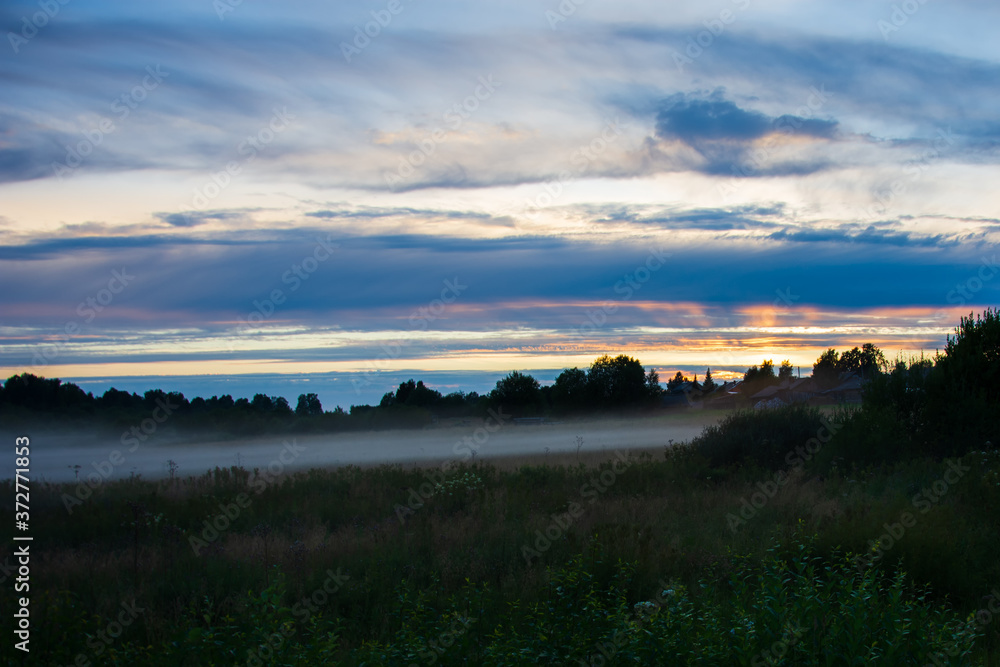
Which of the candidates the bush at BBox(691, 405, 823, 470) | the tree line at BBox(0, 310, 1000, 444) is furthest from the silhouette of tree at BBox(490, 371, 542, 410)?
the bush at BBox(691, 405, 823, 470)

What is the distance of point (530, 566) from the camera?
1023cm

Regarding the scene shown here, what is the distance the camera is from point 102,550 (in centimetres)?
1286

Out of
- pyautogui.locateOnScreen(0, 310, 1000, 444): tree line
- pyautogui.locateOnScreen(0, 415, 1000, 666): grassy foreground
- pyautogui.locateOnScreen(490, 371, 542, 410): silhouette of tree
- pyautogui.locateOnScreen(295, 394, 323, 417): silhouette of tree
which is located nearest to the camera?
pyautogui.locateOnScreen(0, 415, 1000, 666): grassy foreground

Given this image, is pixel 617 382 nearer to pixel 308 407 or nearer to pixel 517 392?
pixel 517 392

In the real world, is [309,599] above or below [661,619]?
below

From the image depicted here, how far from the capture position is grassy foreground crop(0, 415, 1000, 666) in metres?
6.03

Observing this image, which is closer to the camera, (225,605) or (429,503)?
(225,605)

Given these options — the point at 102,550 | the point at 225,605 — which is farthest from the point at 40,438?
the point at 225,605

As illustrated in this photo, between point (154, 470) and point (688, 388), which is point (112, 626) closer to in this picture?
point (154, 470)

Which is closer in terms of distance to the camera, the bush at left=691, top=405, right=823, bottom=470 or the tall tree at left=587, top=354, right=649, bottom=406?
the bush at left=691, top=405, right=823, bottom=470

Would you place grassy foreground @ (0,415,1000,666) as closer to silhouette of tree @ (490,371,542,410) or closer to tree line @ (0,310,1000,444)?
tree line @ (0,310,1000,444)

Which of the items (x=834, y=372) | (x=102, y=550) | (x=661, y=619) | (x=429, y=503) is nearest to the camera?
(x=661, y=619)

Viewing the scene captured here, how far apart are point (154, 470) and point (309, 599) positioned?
68.2ft

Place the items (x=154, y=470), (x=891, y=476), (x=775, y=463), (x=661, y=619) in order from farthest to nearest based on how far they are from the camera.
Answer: (x=154, y=470) < (x=775, y=463) < (x=891, y=476) < (x=661, y=619)
